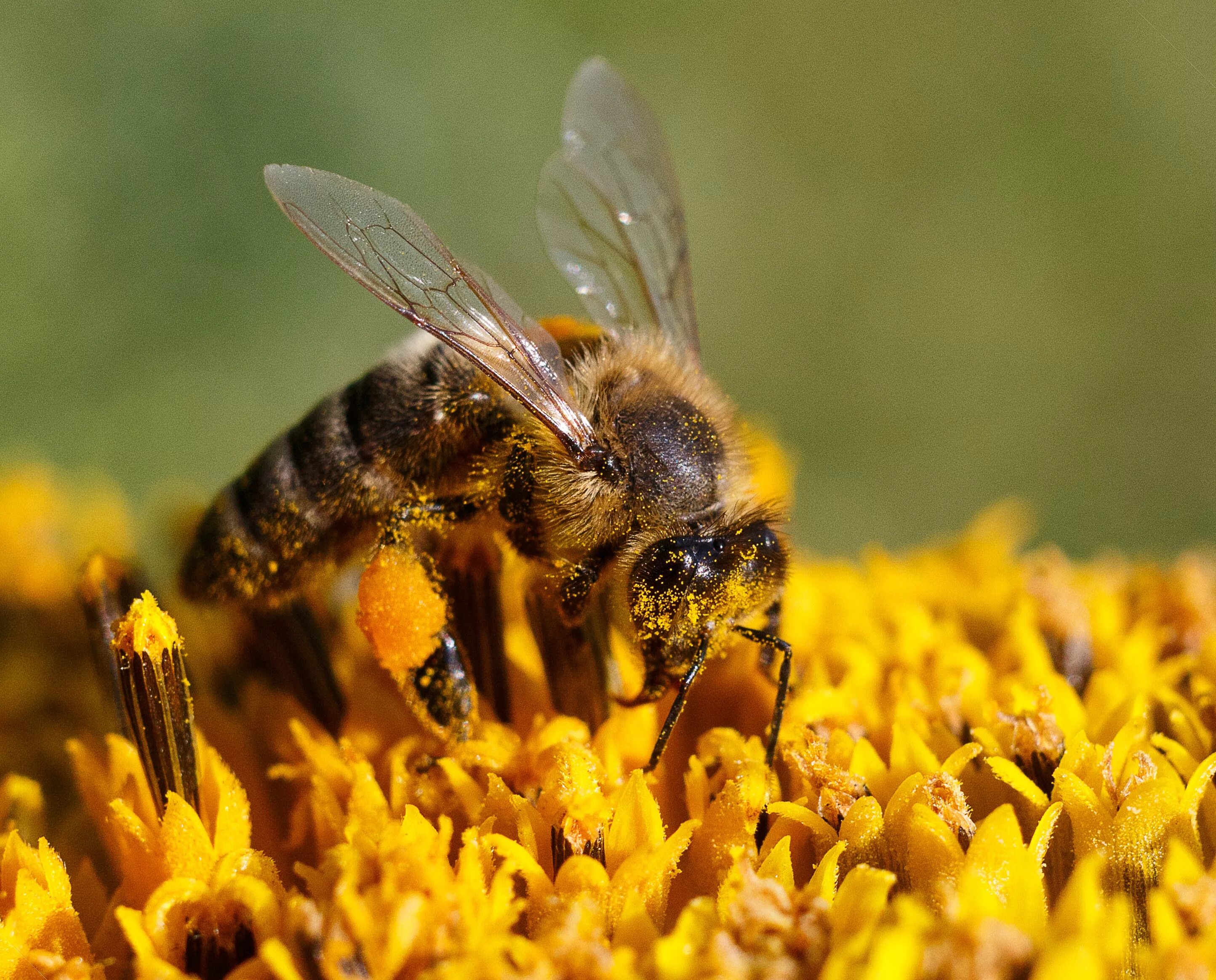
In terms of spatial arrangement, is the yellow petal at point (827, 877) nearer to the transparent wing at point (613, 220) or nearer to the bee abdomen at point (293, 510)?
the bee abdomen at point (293, 510)

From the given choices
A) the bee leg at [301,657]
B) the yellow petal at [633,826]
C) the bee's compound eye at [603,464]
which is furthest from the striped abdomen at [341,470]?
the yellow petal at [633,826]

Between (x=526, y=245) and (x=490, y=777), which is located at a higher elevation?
(x=526, y=245)

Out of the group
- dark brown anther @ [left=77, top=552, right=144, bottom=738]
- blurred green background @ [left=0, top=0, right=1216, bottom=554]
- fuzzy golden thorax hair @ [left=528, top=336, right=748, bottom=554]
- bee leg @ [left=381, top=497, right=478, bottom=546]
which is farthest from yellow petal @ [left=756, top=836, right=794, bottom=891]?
blurred green background @ [left=0, top=0, right=1216, bottom=554]

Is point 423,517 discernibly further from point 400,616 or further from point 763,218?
point 763,218

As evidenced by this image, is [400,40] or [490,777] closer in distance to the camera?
[490,777]

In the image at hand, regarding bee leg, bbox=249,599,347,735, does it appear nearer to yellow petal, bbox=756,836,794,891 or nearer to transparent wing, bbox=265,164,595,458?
transparent wing, bbox=265,164,595,458

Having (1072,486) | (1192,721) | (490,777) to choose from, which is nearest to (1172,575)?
(1192,721)

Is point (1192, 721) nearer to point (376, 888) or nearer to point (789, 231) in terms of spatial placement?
point (376, 888)
